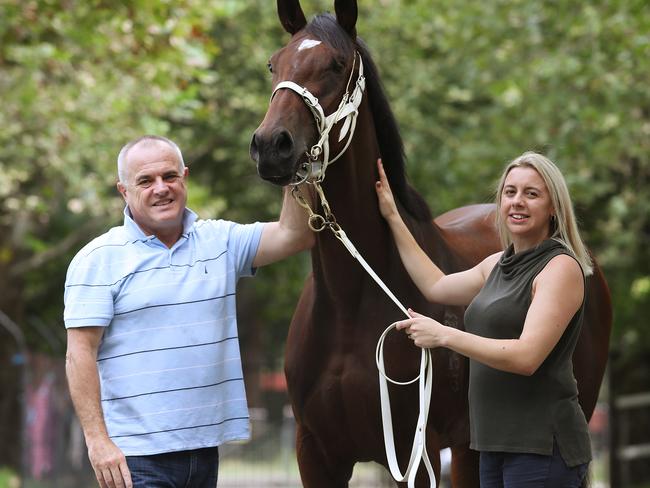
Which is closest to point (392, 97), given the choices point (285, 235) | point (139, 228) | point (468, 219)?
point (468, 219)

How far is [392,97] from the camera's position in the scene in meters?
15.9

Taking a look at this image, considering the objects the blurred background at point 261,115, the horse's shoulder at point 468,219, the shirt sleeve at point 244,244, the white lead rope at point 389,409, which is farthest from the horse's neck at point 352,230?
the blurred background at point 261,115

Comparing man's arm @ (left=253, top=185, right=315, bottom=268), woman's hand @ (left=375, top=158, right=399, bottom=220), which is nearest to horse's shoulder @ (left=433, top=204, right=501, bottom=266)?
woman's hand @ (left=375, top=158, right=399, bottom=220)

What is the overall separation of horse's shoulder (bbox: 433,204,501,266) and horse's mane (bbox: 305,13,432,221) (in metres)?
0.39

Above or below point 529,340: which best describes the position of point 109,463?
below

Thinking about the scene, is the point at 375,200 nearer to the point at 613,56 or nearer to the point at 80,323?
the point at 80,323

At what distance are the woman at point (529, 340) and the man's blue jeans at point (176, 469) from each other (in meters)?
0.92

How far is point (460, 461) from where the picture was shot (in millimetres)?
5953

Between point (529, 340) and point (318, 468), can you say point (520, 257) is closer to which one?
point (529, 340)

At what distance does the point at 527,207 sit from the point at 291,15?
1.42m

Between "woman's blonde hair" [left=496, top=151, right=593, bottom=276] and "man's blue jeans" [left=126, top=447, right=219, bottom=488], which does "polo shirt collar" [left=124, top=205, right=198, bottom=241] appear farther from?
"woman's blonde hair" [left=496, top=151, right=593, bottom=276]

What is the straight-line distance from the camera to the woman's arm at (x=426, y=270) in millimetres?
4477

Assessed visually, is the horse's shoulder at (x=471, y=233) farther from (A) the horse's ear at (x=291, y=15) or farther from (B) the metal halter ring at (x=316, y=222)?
(A) the horse's ear at (x=291, y=15)

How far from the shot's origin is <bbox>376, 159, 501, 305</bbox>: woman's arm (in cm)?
448
